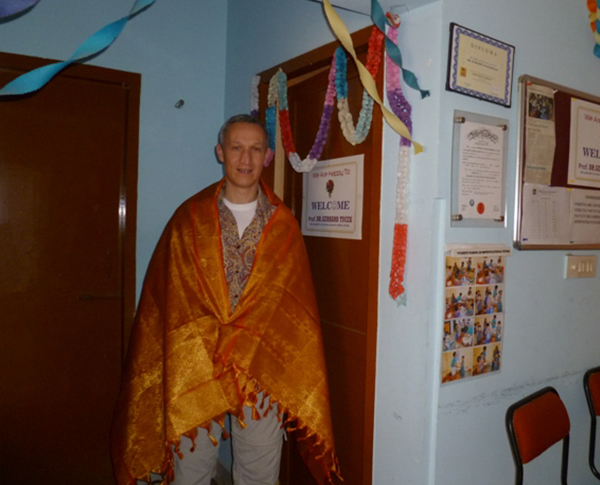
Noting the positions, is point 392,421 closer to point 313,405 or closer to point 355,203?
point 313,405

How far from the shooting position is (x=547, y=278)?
1.79 m

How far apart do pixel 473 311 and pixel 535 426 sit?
465 mm

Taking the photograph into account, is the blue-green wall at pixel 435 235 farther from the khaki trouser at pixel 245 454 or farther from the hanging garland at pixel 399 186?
the khaki trouser at pixel 245 454

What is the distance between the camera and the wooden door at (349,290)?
169cm

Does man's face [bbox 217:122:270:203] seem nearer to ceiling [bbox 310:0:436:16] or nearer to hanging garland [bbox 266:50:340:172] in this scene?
hanging garland [bbox 266:50:340:172]

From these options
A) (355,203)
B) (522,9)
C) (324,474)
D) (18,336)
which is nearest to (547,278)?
(355,203)

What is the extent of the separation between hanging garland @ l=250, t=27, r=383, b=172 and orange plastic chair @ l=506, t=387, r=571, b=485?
111 centimetres

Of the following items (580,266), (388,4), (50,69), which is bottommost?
(580,266)

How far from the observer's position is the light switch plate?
6.11 ft

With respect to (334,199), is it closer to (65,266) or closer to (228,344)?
(228,344)

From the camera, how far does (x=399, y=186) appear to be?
1.54 metres

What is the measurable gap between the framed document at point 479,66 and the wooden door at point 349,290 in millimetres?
286

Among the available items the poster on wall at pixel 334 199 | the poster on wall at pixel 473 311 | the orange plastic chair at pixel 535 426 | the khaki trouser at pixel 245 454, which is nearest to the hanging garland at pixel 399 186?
the poster on wall at pixel 473 311

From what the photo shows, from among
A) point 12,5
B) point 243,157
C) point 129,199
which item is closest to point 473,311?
point 243,157
